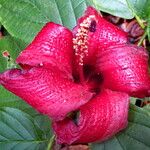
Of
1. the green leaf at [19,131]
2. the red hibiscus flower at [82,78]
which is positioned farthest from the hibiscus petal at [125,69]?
the green leaf at [19,131]

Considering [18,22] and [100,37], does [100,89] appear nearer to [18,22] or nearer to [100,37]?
[100,37]

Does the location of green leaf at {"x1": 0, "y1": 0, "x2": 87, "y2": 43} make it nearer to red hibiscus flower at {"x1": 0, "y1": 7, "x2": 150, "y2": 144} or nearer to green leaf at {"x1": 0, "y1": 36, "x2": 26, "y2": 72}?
green leaf at {"x1": 0, "y1": 36, "x2": 26, "y2": 72}

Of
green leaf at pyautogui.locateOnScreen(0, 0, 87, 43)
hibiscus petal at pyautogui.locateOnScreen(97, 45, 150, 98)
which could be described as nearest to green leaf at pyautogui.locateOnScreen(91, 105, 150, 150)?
hibiscus petal at pyautogui.locateOnScreen(97, 45, 150, 98)

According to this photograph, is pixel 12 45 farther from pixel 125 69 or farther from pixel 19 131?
pixel 125 69

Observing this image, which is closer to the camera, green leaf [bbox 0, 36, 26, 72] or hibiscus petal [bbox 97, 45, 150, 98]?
hibiscus petal [bbox 97, 45, 150, 98]

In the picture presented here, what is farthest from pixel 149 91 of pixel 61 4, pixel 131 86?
pixel 61 4

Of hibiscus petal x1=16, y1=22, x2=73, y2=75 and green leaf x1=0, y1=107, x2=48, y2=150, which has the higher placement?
hibiscus petal x1=16, y1=22, x2=73, y2=75

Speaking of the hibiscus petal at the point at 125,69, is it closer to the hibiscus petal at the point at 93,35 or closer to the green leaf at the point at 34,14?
the hibiscus petal at the point at 93,35
